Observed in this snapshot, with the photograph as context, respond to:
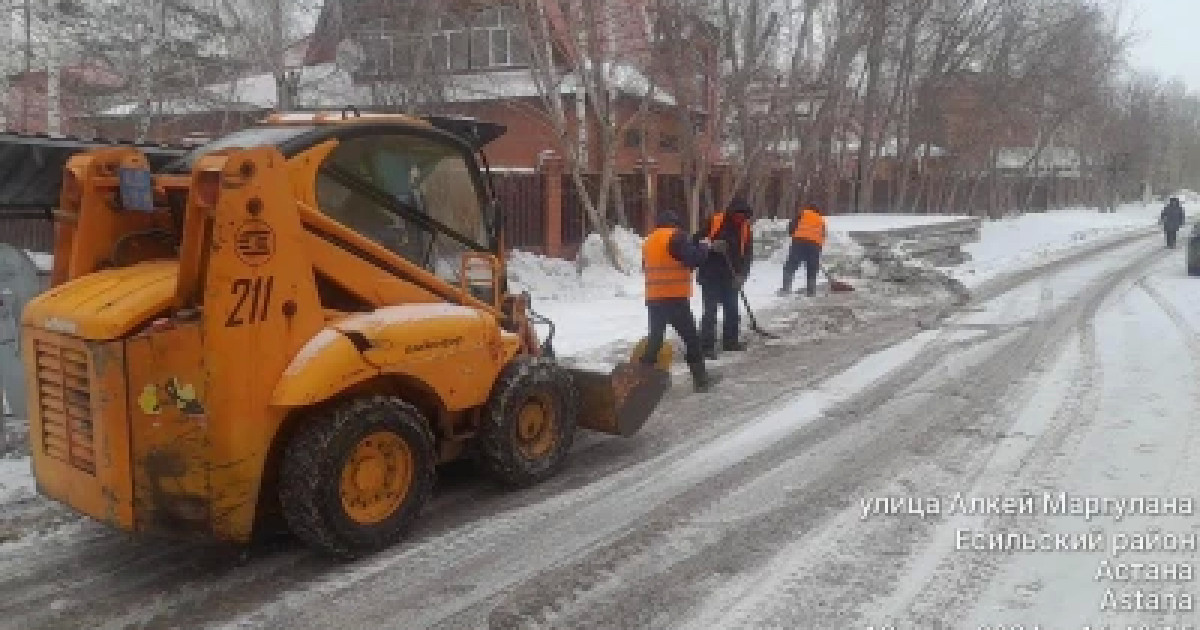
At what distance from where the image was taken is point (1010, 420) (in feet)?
22.7

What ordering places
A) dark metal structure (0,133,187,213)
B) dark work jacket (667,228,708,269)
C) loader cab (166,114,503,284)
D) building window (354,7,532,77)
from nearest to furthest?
loader cab (166,114,503,284)
dark metal structure (0,133,187,213)
dark work jacket (667,228,708,269)
building window (354,7,532,77)

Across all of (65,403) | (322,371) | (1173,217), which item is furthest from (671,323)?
(1173,217)

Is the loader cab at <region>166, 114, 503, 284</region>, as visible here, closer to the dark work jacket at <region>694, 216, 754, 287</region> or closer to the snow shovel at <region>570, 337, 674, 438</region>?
the snow shovel at <region>570, 337, 674, 438</region>

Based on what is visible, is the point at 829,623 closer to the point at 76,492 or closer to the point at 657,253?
the point at 76,492

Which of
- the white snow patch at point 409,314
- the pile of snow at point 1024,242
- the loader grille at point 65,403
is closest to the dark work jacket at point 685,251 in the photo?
the white snow patch at point 409,314

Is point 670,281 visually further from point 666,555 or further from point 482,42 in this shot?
point 482,42

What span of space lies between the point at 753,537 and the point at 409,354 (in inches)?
75.1

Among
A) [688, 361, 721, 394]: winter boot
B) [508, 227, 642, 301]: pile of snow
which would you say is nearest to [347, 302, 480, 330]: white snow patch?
[688, 361, 721, 394]: winter boot

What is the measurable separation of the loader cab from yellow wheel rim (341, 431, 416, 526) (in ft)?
3.40

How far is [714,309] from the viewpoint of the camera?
9.99m

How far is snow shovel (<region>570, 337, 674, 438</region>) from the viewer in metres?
6.12

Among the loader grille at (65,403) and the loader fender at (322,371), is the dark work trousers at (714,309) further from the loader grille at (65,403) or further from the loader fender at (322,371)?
the loader grille at (65,403)

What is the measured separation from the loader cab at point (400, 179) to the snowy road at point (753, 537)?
144 centimetres

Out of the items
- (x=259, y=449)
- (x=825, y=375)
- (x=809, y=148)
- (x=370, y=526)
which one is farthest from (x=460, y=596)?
(x=809, y=148)
